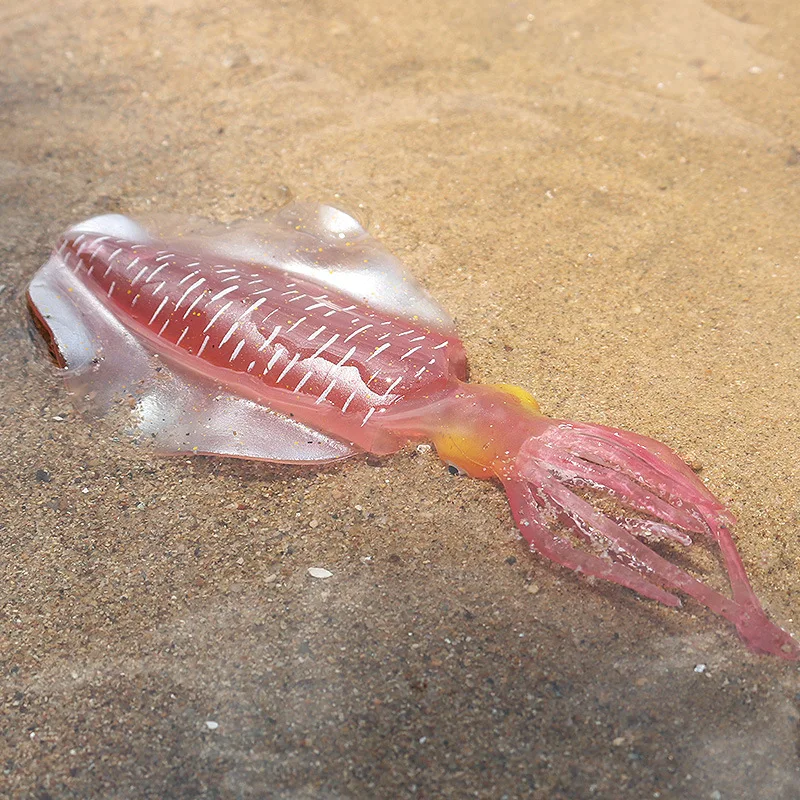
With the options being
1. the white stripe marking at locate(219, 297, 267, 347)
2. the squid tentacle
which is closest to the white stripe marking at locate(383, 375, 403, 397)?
the squid tentacle

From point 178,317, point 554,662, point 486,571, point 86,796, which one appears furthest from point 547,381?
point 86,796

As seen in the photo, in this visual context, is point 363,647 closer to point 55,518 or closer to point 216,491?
point 216,491

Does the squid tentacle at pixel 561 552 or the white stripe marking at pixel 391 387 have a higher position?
the white stripe marking at pixel 391 387

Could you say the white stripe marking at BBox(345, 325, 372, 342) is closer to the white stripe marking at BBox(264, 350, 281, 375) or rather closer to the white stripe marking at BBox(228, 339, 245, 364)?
the white stripe marking at BBox(264, 350, 281, 375)

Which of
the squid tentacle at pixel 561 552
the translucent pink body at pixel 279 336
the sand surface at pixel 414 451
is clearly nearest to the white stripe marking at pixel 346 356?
the translucent pink body at pixel 279 336

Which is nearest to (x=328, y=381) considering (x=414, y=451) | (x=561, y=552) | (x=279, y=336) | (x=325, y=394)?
(x=325, y=394)

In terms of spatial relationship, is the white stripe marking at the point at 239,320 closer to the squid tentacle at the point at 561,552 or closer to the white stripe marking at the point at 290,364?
the white stripe marking at the point at 290,364
